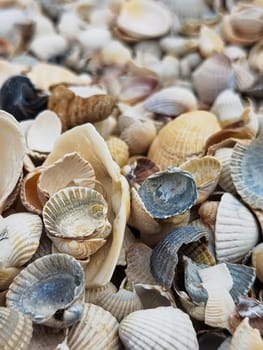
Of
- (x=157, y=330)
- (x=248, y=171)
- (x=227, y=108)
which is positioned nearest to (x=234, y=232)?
(x=248, y=171)

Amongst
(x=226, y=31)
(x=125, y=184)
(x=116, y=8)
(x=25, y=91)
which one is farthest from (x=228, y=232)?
(x=116, y=8)

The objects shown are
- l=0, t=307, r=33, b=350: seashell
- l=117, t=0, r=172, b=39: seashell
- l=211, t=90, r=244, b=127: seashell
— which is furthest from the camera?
l=117, t=0, r=172, b=39: seashell

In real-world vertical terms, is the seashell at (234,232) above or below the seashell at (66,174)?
below

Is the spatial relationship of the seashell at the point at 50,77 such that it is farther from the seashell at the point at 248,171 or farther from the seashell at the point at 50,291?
the seashell at the point at 50,291

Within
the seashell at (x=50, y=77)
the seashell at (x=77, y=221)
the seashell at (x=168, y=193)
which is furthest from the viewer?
the seashell at (x=50, y=77)

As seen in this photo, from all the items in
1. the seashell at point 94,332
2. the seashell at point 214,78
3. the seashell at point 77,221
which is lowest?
the seashell at point 214,78

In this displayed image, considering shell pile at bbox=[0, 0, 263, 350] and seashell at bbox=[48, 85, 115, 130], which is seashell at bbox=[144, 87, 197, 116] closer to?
shell pile at bbox=[0, 0, 263, 350]

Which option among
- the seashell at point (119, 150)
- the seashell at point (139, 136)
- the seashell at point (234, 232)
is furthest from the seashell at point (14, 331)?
the seashell at point (139, 136)

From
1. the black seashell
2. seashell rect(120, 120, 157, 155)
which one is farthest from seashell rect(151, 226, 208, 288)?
the black seashell
